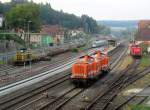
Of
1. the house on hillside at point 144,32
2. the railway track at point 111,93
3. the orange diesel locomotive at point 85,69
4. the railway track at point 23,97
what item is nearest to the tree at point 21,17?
the house on hillside at point 144,32

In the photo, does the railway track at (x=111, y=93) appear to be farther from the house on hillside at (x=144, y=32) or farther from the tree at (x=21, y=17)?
the tree at (x=21, y=17)

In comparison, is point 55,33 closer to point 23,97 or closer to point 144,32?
point 144,32

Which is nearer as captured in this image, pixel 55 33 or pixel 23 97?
pixel 23 97

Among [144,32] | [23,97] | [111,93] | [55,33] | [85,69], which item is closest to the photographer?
[23,97]

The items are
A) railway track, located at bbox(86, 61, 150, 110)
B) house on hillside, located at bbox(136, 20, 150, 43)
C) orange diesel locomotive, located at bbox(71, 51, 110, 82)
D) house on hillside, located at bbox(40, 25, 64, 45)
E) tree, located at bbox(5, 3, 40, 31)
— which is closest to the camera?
railway track, located at bbox(86, 61, 150, 110)

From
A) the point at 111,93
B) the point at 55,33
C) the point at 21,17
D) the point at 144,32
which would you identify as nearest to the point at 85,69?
the point at 111,93

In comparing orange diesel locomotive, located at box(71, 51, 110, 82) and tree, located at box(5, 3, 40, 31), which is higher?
tree, located at box(5, 3, 40, 31)

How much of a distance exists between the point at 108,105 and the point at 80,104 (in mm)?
1848

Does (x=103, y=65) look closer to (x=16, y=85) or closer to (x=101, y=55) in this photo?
(x=101, y=55)

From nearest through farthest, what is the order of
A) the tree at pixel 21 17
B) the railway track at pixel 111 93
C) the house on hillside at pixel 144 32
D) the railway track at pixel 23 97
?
the railway track at pixel 111 93
the railway track at pixel 23 97
the house on hillside at pixel 144 32
the tree at pixel 21 17

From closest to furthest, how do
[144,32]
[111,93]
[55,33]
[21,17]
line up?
[111,93]
[144,32]
[21,17]
[55,33]

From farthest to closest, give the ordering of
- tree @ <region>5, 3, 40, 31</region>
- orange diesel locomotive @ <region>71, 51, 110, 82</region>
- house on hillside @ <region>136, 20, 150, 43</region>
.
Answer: tree @ <region>5, 3, 40, 31</region> → house on hillside @ <region>136, 20, 150, 43</region> → orange diesel locomotive @ <region>71, 51, 110, 82</region>

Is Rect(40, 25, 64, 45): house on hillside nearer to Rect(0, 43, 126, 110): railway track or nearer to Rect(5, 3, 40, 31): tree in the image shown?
Rect(5, 3, 40, 31): tree

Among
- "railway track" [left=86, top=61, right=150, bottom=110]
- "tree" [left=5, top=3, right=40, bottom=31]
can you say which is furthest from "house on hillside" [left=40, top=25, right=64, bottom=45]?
"railway track" [left=86, top=61, right=150, bottom=110]
